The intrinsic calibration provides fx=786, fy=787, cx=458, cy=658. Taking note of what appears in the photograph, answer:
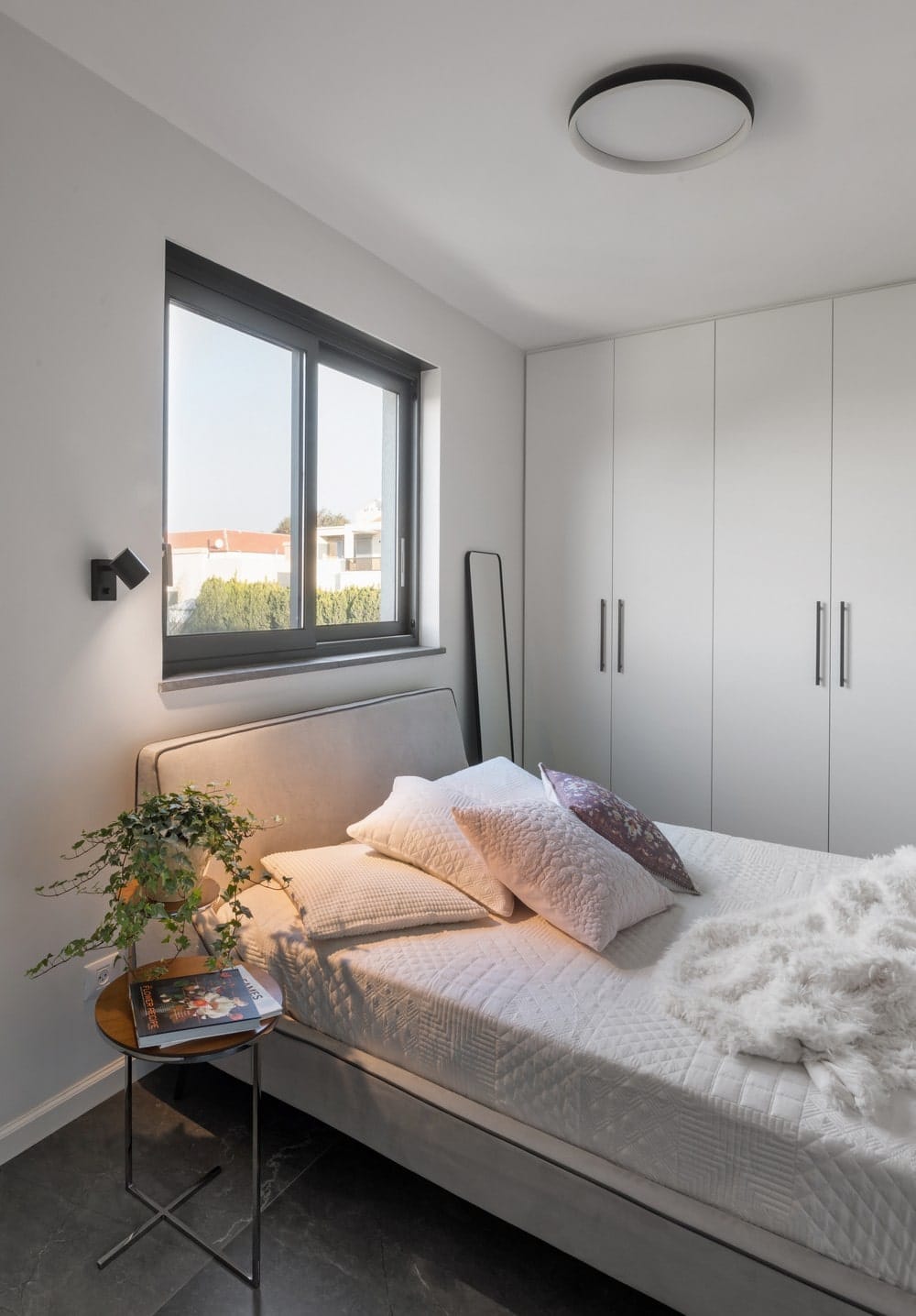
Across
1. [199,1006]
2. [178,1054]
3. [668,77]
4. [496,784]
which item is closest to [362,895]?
[199,1006]

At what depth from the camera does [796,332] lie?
11.0 ft

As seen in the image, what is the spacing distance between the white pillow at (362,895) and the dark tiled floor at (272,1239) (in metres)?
0.56

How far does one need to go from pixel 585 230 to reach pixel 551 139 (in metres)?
0.58

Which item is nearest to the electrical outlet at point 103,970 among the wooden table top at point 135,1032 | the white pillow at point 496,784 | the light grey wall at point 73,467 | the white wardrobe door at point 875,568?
the light grey wall at point 73,467

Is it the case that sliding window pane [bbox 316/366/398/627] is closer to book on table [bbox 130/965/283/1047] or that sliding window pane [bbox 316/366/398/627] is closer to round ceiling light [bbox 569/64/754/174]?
round ceiling light [bbox 569/64/754/174]

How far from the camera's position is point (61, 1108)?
1976mm

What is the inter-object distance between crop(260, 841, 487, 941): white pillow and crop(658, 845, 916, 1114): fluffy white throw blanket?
0.55 m

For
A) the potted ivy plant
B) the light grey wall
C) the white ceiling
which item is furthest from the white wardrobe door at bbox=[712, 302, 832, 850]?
the potted ivy plant

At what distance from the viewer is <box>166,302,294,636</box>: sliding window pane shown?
2381 millimetres

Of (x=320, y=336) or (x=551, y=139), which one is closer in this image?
(x=551, y=139)

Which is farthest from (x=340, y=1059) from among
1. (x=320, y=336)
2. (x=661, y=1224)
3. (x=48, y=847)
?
(x=320, y=336)

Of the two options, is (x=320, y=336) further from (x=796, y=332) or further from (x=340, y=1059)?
(x=340, y=1059)

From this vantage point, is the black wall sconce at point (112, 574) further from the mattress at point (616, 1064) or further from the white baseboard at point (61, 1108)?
the white baseboard at point (61, 1108)

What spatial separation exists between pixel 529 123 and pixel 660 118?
0.35 metres
